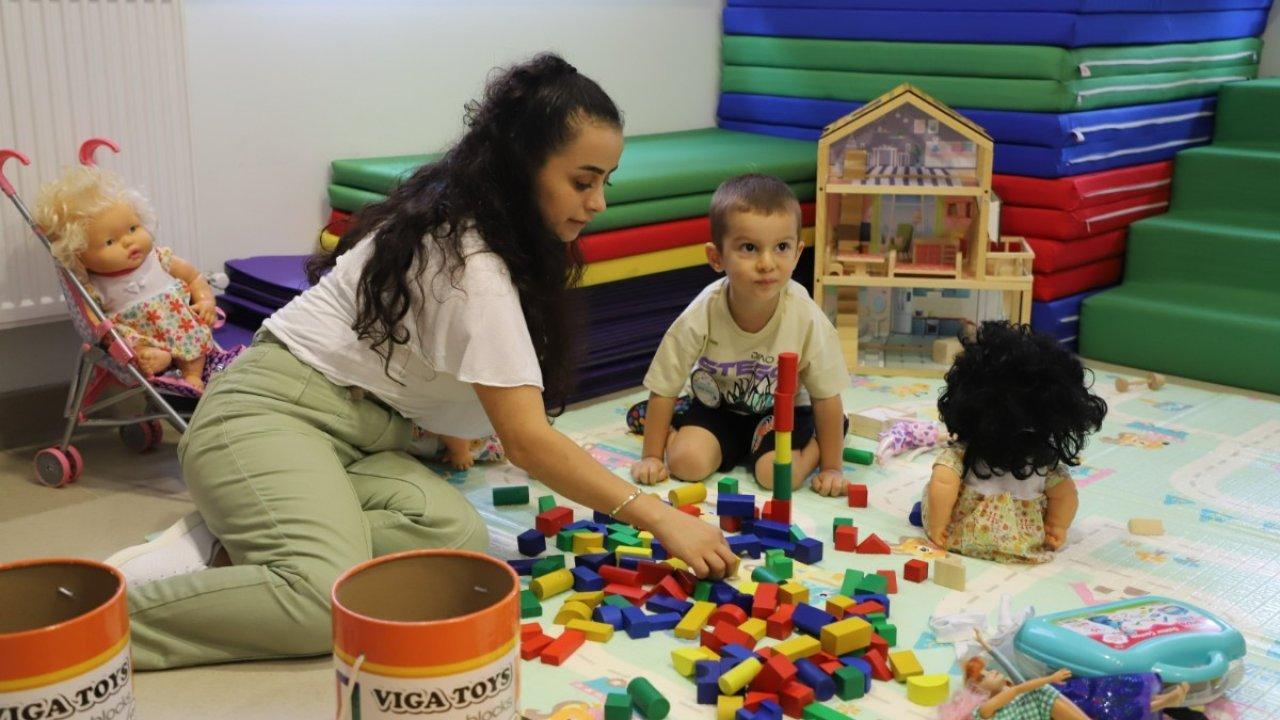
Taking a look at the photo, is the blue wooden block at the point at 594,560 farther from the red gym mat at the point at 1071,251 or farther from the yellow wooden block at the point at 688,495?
the red gym mat at the point at 1071,251

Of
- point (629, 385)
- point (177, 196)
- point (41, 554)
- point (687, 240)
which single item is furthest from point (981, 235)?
point (41, 554)

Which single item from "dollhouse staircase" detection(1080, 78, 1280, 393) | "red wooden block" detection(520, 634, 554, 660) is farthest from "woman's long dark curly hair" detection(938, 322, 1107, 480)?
"dollhouse staircase" detection(1080, 78, 1280, 393)

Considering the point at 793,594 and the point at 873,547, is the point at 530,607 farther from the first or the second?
the point at 873,547

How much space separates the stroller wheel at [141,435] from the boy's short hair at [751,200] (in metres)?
1.40

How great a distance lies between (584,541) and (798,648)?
0.57m

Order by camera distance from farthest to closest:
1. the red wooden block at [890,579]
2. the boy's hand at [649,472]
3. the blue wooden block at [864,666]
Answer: the boy's hand at [649,472] → the red wooden block at [890,579] → the blue wooden block at [864,666]

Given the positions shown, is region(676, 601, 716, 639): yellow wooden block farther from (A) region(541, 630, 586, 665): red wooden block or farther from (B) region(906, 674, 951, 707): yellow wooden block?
(B) region(906, 674, 951, 707): yellow wooden block

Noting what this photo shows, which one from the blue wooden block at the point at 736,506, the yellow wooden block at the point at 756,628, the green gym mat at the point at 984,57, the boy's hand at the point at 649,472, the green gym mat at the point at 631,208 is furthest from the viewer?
the green gym mat at the point at 984,57

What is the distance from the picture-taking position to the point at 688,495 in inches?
104

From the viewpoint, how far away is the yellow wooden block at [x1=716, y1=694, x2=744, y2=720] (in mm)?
1801

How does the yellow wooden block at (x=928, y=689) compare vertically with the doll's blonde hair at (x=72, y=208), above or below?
below

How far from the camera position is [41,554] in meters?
2.40

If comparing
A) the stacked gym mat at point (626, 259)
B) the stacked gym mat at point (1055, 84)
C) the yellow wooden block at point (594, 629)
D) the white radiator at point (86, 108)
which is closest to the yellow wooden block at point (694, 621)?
the yellow wooden block at point (594, 629)

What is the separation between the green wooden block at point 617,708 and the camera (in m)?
1.77
